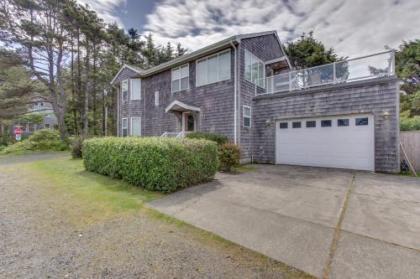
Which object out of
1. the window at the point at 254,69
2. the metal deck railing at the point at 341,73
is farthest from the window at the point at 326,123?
the window at the point at 254,69

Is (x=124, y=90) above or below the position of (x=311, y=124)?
above

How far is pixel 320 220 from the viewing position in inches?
151

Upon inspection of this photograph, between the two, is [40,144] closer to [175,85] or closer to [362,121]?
[175,85]

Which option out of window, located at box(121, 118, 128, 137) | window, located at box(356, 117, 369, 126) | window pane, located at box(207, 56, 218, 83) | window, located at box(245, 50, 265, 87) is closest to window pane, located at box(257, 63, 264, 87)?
window, located at box(245, 50, 265, 87)

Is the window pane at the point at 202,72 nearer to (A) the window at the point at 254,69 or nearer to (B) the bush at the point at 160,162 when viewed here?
(A) the window at the point at 254,69

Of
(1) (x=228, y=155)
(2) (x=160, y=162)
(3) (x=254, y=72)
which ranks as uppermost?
(3) (x=254, y=72)

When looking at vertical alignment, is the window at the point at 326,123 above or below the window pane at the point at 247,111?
below

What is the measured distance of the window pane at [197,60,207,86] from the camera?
38.8ft

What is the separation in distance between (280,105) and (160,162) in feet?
25.7

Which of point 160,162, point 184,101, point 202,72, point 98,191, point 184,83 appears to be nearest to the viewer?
point 160,162

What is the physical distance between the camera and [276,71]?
1585 centimetres

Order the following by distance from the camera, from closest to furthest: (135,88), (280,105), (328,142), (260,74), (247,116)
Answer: (328,142) < (280,105) < (247,116) < (260,74) < (135,88)

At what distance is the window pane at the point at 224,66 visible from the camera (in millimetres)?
10797

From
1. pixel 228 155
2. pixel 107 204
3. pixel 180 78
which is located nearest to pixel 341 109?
pixel 228 155
